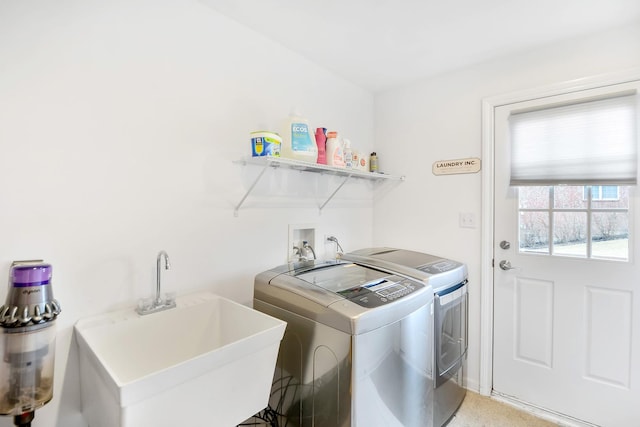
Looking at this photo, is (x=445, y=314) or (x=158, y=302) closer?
(x=158, y=302)

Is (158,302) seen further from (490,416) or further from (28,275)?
(490,416)

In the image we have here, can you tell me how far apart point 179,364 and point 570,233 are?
2.16 metres

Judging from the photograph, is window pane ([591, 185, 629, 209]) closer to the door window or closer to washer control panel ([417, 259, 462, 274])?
the door window

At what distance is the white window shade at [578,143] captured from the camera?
1.67 metres

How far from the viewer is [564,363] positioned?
6.11 ft

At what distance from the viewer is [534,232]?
1.97m

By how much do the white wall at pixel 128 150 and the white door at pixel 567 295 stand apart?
4.97ft

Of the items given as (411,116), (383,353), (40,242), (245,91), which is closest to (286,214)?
(245,91)

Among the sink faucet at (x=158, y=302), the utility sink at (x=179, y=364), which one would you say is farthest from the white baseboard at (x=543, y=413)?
the sink faucet at (x=158, y=302)

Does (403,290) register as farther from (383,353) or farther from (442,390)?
(442,390)

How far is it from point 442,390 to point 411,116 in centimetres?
190

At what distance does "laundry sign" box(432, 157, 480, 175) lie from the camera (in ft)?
7.03

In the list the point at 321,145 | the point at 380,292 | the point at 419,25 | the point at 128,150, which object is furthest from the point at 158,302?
the point at 419,25

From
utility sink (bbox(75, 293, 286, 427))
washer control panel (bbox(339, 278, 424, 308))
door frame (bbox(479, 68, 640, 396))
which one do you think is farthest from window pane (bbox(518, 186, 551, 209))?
utility sink (bbox(75, 293, 286, 427))
